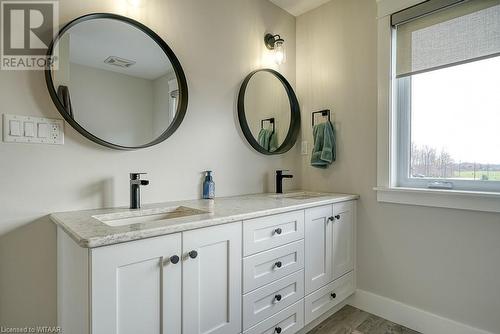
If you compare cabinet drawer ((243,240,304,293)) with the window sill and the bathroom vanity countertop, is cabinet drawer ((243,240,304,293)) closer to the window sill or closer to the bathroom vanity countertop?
the bathroom vanity countertop

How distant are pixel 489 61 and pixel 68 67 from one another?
2.27 m

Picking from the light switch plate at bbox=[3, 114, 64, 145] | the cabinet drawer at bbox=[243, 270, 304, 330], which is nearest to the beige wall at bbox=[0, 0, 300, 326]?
the light switch plate at bbox=[3, 114, 64, 145]

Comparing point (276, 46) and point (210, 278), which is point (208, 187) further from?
point (276, 46)

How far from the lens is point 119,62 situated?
4.80 feet

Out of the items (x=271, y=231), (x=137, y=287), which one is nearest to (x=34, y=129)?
(x=137, y=287)

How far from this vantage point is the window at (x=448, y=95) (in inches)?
60.7

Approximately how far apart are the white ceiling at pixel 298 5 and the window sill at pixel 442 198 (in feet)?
5.39

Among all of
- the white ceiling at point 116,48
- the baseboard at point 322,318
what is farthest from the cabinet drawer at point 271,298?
the white ceiling at point 116,48

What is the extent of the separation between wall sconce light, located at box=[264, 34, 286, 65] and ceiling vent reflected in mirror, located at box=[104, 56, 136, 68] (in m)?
1.17

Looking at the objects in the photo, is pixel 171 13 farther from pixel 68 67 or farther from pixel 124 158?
pixel 124 158

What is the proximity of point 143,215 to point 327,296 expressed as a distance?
52.4 inches

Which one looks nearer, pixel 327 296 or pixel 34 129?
pixel 34 129

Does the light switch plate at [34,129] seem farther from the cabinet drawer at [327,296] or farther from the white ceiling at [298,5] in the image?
the white ceiling at [298,5]

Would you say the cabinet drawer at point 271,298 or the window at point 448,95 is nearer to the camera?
the cabinet drawer at point 271,298
